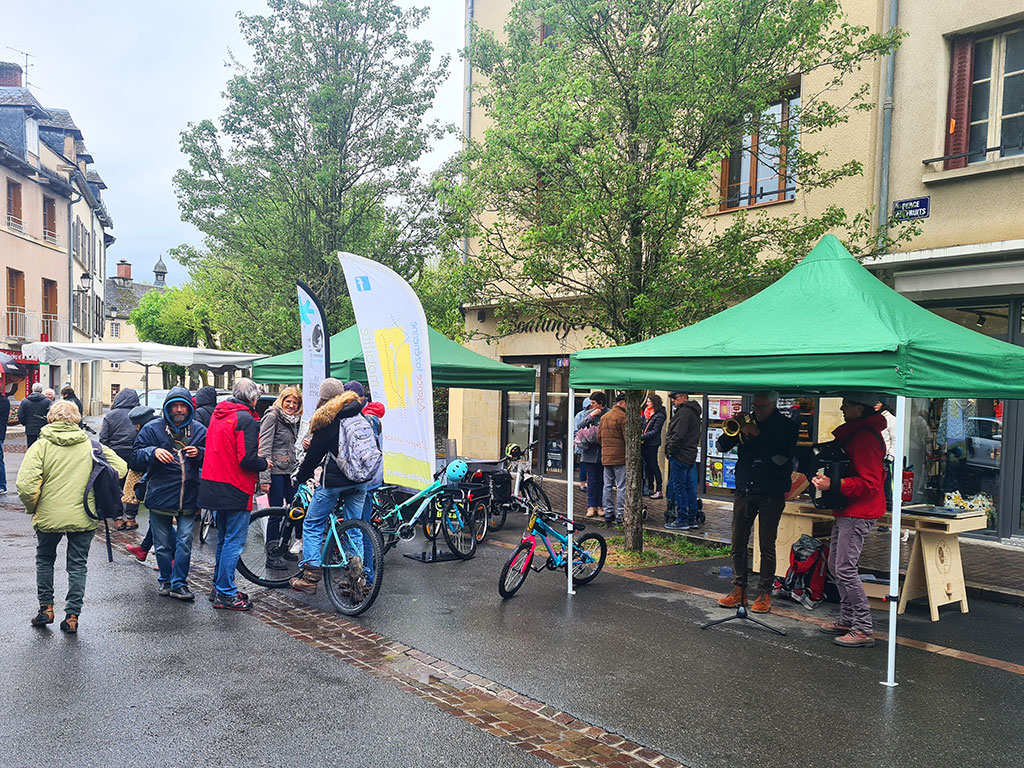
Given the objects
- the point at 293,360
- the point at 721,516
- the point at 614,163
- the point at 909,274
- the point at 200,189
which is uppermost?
the point at 200,189

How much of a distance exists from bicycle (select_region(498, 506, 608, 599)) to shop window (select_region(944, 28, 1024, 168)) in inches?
283

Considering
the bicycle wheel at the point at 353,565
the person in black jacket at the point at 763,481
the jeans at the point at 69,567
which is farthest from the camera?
the person in black jacket at the point at 763,481

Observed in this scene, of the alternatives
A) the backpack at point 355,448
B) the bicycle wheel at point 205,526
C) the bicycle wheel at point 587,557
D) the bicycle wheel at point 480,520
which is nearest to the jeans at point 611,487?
the bicycle wheel at point 480,520

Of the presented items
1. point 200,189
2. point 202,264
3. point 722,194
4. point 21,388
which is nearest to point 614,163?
point 722,194

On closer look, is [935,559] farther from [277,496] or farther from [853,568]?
[277,496]

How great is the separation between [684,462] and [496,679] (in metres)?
6.59

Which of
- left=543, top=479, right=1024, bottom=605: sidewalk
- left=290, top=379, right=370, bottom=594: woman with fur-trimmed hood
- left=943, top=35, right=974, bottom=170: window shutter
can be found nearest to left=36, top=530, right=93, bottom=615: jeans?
left=290, top=379, right=370, bottom=594: woman with fur-trimmed hood

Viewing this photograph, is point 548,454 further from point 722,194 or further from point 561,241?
point 561,241

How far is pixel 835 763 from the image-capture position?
4094mm

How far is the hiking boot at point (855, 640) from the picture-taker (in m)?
6.09

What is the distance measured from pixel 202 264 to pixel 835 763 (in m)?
19.3

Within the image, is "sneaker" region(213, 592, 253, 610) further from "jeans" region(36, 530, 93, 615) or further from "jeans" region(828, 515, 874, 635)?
"jeans" region(828, 515, 874, 635)

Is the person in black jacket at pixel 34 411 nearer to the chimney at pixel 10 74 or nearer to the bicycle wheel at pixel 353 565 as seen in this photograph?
the bicycle wheel at pixel 353 565

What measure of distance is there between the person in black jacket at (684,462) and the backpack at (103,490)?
7.35 metres
